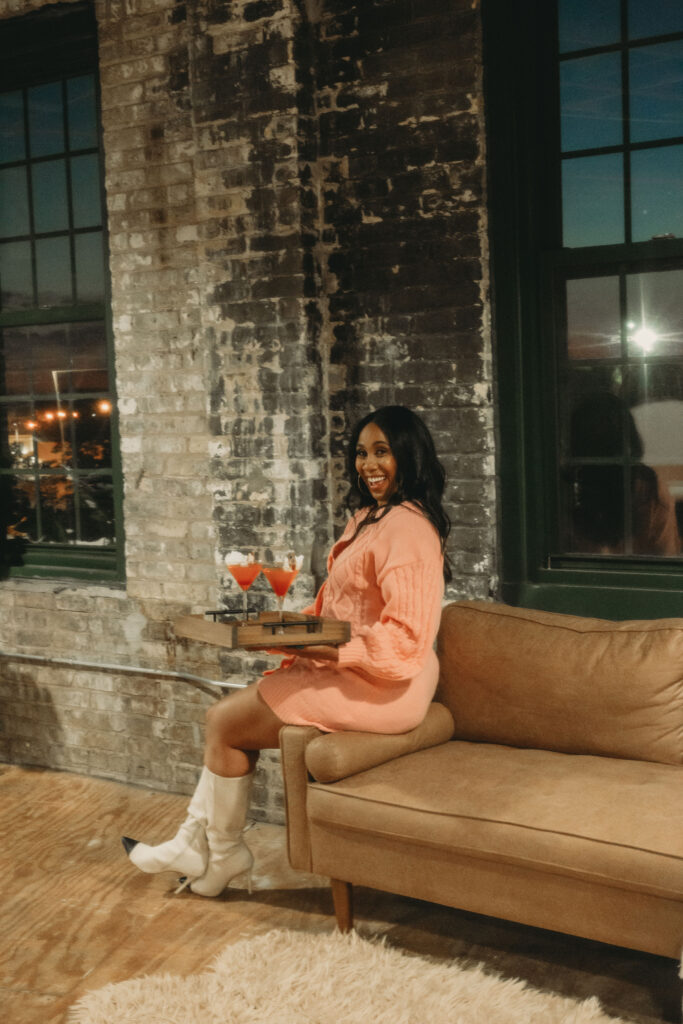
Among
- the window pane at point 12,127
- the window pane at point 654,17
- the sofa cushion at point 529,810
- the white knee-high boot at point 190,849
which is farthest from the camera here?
the window pane at point 12,127

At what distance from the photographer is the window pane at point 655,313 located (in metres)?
3.84

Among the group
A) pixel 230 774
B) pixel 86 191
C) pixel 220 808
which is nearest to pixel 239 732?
pixel 230 774

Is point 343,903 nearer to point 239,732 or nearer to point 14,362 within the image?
point 239,732

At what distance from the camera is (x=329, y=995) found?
9.70 ft

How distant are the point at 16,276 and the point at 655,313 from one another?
3040mm

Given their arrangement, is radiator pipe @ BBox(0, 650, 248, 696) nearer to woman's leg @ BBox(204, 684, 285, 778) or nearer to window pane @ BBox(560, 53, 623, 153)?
woman's leg @ BBox(204, 684, 285, 778)

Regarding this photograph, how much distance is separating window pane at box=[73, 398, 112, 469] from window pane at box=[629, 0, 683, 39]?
268 cm

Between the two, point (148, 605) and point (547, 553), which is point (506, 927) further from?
point (148, 605)

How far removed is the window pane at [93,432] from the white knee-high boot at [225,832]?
1969 millimetres

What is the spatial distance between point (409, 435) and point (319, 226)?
117 cm

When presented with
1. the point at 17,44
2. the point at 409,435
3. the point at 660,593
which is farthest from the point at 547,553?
the point at 17,44

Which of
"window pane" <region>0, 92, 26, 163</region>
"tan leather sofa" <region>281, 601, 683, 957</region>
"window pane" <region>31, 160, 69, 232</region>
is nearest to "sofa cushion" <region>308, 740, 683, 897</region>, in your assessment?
"tan leather sofa" <region>281, 601, 683, 957</region>

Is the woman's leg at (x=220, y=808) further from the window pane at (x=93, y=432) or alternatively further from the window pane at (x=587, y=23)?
the window pane at (x=587, y=23)

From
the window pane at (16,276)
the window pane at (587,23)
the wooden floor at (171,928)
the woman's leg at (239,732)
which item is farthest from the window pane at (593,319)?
the window pane at (16,276)
